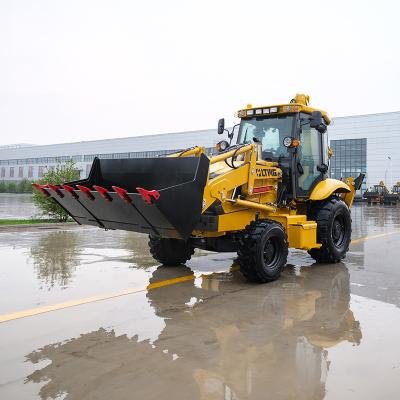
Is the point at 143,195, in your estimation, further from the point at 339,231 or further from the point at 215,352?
the point at 339,231

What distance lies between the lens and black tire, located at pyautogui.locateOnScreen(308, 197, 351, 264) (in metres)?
7.71

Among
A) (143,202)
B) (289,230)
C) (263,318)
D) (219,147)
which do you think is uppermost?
(219,147)

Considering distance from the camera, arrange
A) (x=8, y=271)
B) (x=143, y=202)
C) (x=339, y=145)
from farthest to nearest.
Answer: (x=339, y=145), (x=8, y=271), (x=143, y=202)

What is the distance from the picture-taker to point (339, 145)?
1853 inches

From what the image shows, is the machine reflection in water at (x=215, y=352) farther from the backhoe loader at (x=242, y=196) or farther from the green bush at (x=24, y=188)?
the green bush at (x=24, y=188)

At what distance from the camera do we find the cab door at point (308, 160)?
745cm

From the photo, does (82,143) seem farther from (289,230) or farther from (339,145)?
(289,230)

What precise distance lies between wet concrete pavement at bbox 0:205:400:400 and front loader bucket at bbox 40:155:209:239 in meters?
0.88

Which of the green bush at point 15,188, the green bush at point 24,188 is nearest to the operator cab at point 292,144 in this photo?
the green bush at point 24,188

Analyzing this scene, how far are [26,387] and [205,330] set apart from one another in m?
1.76

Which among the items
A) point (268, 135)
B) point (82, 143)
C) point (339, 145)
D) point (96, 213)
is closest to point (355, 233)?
point (268, 135)

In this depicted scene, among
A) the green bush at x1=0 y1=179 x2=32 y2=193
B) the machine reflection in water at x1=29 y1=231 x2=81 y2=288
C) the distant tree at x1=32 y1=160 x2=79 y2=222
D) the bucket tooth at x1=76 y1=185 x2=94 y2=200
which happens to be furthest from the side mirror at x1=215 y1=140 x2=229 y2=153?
the green bush at x1=0 y1=179 x2=32 y2=193

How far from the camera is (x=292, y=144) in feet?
23.6

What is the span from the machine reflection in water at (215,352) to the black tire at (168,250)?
1.58m
